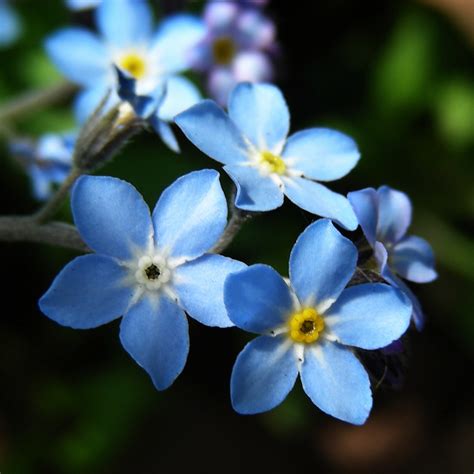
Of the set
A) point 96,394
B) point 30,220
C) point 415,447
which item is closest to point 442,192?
point 415,447

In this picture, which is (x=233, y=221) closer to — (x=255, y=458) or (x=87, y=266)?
(x=87, y=266)

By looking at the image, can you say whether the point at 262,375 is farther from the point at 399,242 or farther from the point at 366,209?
the point at 399,242

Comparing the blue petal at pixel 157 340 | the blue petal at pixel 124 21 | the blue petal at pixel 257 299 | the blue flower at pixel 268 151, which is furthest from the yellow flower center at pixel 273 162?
the blue petal at pixel 124 21

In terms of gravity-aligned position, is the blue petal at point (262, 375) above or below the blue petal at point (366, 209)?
below

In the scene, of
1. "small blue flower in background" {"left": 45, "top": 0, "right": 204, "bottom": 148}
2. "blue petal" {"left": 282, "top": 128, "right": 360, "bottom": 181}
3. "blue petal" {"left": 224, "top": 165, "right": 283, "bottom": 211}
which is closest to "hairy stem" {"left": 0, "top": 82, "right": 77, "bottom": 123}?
"small blue flower in background" {"left": 45, "top": 0, "right": 204, "bottom": 148}

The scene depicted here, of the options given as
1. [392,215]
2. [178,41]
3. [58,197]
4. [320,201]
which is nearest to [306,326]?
[320,201]

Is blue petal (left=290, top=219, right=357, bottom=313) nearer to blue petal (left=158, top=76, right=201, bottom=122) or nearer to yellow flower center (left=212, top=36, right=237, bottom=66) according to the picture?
blue petal (left=158, top=76, right=201, bottom=122)

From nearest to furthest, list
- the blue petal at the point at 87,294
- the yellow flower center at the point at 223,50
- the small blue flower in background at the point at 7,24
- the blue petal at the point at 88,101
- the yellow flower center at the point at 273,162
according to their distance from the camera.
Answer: the blue petal at the point at 87,294
the yellow flower center at the point at 273,162
the blue petal at the point at 88,101
the yellow flower center at the point at 223,50
the small blue flower in background at the point at 7,24

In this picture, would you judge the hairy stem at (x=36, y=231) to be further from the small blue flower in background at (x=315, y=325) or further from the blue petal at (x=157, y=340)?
the small blue flower in background at (x=315, y=325)
